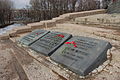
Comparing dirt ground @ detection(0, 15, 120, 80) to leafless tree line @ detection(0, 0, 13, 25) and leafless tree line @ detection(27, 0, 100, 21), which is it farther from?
leafless tree line @ detection(0, 0, 13, 25)

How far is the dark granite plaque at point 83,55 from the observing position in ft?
5.90

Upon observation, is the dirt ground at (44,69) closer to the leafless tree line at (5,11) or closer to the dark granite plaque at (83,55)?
the dark granite plaque at (83,55)

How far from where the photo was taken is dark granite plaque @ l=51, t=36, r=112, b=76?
1.80 metres

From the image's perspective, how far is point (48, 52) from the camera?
2586 millimetres

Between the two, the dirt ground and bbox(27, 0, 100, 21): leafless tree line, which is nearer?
the dirt ground

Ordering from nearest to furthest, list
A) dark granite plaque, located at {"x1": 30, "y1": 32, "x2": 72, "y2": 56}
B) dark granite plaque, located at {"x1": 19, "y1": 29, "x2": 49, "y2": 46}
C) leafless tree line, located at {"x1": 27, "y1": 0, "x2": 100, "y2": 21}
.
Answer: dark granite plaque, located at {"x1": 30, "y1": 32, "x2": 72, "y2": 56} → dark granite plaque, located at {"x1": 19, "y1": 29, "x2": 49, "y2": 46} → leafless tree line, located at {"x1": 27, "y1": 0, "x2": 100, "y2": 21}

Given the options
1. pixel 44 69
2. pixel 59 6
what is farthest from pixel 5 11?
pixel 44 69

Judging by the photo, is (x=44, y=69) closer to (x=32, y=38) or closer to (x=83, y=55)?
(x=83, y=55)

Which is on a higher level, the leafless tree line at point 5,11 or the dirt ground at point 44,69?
the leafless tree line at point 5,11

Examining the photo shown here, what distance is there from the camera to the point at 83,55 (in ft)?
6.58

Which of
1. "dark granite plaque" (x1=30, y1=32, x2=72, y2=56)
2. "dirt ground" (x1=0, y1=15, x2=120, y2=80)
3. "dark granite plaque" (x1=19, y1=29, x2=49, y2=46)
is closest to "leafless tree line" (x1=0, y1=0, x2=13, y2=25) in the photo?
"dark granite plaque" (x1=19, y1=29, x2=49, y2=46)

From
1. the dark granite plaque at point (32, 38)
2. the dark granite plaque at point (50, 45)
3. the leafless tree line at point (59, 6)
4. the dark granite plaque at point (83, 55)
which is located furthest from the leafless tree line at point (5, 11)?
the dark granite plaque at point (83, 55)

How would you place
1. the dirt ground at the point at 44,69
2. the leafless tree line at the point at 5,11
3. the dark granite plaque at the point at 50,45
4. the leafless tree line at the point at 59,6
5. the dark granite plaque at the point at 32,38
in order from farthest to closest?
the leafless tree line at the point at 5,11 → the leafless tree line at the point at 59,6 → the dark granite plaque at the point at 32,38 → the dark granite plaque at the point at 50,45 → the dirt ground at the point at 44,69

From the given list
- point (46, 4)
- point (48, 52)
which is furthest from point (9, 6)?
point (48, 52)
